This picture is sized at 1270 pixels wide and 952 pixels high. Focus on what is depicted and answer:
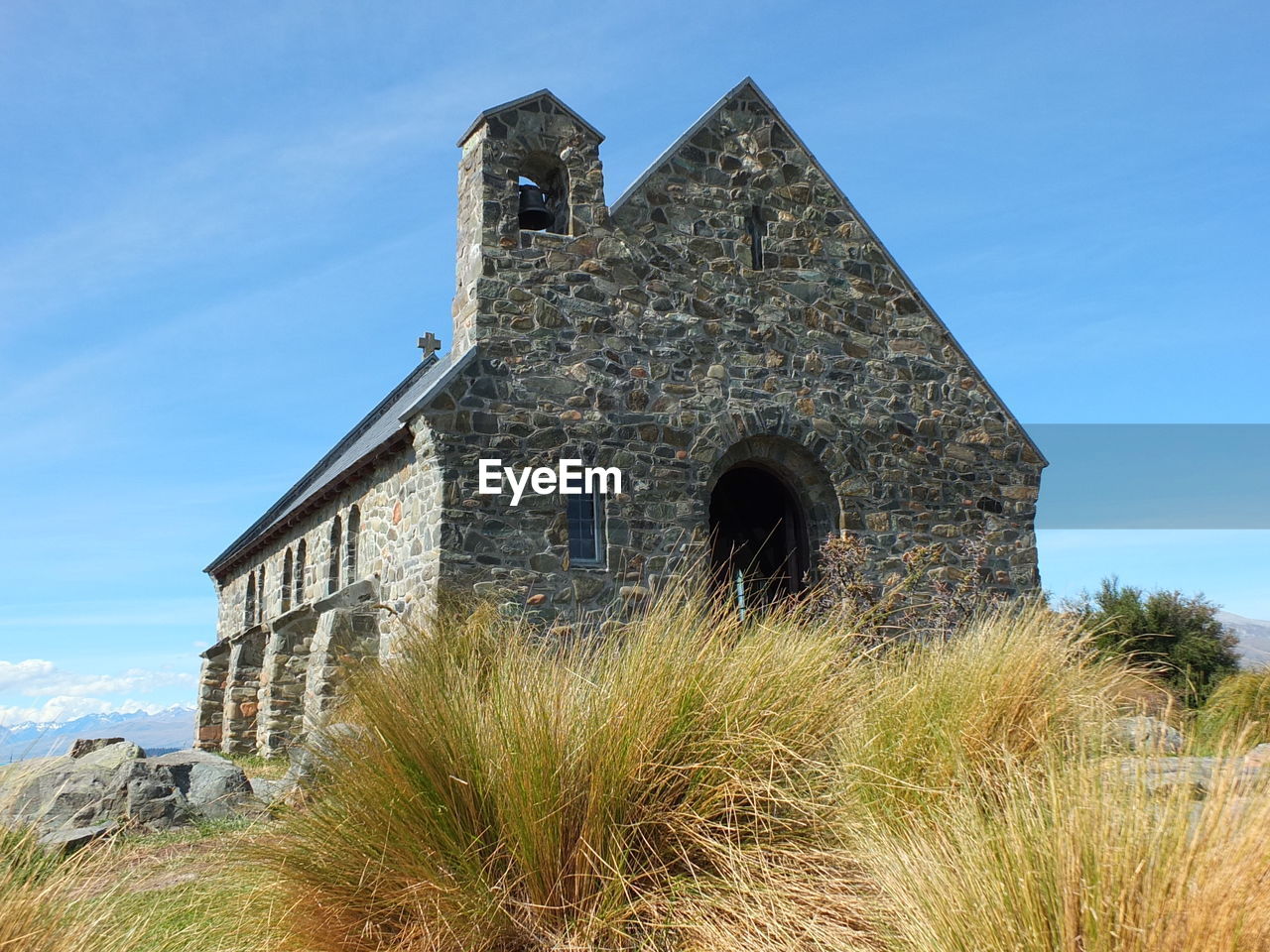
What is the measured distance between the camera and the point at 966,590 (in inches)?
549

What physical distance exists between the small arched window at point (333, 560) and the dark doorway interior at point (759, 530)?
624cm

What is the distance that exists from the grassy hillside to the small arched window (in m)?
11.2

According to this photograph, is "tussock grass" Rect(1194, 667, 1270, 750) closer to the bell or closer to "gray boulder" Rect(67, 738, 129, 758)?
the bell

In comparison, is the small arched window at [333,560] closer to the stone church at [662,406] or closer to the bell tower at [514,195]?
the stone church at [662,406]

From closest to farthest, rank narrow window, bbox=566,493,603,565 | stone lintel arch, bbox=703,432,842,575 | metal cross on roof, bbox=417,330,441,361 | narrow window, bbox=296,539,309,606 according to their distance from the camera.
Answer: narrow window, bbox=566,493,603,565
stone lintel arch, bbox=703,432,842,575
narrow window, bbox=296,539,309,606
metal cross on roof, bbox=417,330,441,361

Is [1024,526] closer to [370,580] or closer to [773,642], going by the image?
[370,580]

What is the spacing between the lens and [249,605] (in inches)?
965

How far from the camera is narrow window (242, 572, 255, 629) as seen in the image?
24.2 metres

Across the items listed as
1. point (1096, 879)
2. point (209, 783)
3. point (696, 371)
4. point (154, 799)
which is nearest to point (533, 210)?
point (696, 371)

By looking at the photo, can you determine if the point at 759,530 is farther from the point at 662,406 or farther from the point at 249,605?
the point at 249,605

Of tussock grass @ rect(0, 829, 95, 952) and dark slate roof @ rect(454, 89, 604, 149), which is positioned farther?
dark slate roof @ rect(454, 89, 604, 149)

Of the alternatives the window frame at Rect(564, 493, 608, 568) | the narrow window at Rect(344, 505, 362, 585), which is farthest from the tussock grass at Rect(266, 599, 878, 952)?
the narrow window at Rect(344, 505, 362, 585)

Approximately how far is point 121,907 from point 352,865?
1816 mm

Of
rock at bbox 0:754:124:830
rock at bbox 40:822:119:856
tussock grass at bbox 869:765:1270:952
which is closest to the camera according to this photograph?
tussock grass at bbox 869:765:1270:952
